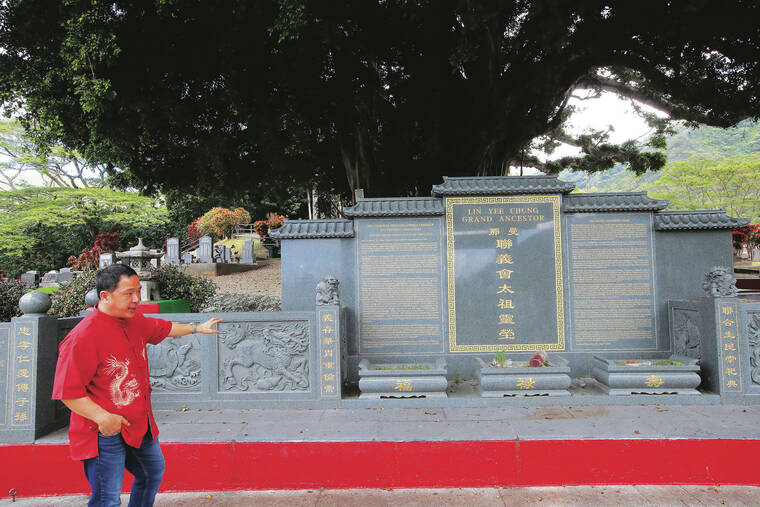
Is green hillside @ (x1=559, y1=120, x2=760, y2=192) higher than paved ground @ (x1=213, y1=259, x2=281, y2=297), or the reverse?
green hillside @ (x1=559, y1=120, x2=760, y2=192)

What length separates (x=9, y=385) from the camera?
376cm

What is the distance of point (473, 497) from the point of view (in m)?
3.19

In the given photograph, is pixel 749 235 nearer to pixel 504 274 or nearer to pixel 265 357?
pixel 504 274

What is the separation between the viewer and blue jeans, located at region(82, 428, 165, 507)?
2104 millimetres

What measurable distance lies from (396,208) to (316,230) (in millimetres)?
1171

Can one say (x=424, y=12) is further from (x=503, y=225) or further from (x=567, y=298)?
(x=567, y=298)

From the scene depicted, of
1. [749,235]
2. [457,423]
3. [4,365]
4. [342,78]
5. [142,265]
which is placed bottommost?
[457,423]

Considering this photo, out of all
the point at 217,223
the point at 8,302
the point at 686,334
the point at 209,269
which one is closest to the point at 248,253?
the point at 209,269

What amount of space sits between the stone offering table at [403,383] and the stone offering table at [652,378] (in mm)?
1960

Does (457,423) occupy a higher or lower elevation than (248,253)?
lower

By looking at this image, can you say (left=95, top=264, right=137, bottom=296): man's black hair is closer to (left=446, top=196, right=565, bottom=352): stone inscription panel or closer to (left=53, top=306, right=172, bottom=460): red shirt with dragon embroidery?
(left=53, top=306, right=172, bottom=460): red shirt with dragon embroidery

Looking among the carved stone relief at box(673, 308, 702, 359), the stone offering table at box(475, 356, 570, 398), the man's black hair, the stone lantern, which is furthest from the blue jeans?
the stone lantern

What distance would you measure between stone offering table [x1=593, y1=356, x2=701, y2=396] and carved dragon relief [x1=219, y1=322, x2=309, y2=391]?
3.54 metres

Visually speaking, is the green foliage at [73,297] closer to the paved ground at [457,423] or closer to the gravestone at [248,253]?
the paved ground at [457,423]
